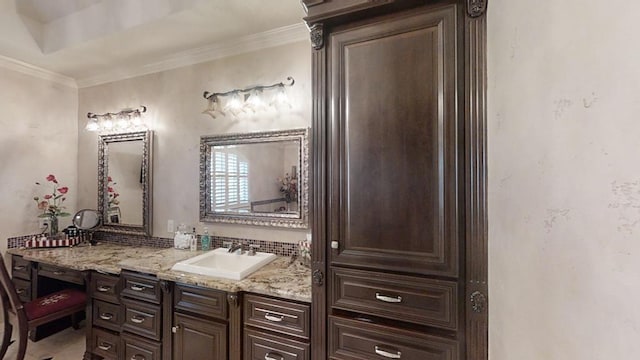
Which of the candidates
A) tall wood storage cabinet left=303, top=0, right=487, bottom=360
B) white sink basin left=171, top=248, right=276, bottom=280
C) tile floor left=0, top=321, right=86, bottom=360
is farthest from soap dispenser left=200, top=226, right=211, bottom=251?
tall wood storage cabinet left=303, top=0, right=487, bottom=360

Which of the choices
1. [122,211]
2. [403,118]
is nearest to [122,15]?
[122,211]

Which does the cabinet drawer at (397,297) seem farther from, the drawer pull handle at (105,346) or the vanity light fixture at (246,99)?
the drawer pull handle at (105,346)

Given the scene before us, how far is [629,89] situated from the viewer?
1.34 ft

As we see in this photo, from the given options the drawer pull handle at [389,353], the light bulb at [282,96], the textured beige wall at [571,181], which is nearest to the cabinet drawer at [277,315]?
the drawer pull handle at [389,353]

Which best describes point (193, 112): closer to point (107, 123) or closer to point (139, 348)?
point (107, 123)

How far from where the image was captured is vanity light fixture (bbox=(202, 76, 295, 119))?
7.68 ft

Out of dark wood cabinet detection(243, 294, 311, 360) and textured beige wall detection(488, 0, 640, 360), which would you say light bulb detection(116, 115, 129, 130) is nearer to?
dark wood cabinet detection(243, 294, 311, 360)

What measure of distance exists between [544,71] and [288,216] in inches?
74.3

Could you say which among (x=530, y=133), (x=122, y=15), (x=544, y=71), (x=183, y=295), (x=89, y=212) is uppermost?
(x=122, y=15)

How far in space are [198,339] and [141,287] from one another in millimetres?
593

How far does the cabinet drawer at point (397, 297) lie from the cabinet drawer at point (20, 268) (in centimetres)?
306

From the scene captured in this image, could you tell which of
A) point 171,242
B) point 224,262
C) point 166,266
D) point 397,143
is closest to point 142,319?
point 166,266

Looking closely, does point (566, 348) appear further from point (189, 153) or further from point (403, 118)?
point (189, 153)

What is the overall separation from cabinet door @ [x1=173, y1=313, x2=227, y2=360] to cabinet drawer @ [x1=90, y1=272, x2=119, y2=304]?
2.08 feet
